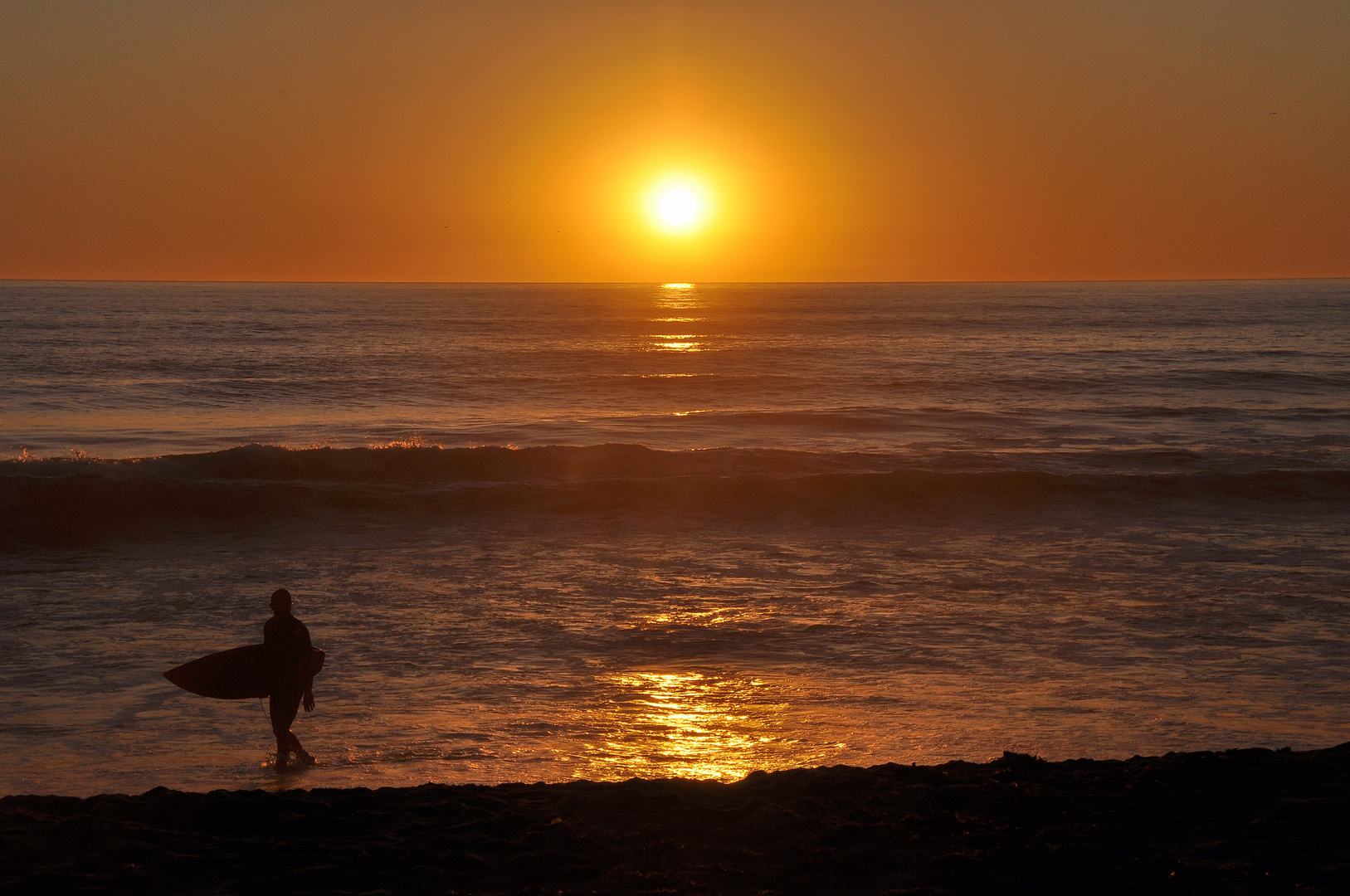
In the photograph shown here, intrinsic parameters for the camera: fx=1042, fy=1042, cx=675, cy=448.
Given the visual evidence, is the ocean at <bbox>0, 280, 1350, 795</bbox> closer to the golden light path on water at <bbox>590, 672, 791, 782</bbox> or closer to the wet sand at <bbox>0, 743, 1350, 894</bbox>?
the golden light path on water at <bbox>590, 672, 791, 782</bbox>

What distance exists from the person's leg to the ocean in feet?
0.52

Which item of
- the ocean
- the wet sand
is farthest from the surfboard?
the wet sand

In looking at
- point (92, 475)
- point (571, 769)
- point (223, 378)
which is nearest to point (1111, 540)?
point (571, 769)

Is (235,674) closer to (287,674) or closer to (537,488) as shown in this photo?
(287,674)

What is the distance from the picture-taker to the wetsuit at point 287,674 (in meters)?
7.07

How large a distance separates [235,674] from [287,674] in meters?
0.39

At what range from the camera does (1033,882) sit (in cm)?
513

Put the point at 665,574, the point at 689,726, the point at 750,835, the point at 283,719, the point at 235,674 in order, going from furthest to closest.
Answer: the point at 665,574
the point at 689,726
the point at 235,674
the point at 283,719
the point at 750,835

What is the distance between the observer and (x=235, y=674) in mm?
7191

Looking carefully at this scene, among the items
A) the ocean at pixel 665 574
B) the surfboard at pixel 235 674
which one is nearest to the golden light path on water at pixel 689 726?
the ocean at pixel 665 574

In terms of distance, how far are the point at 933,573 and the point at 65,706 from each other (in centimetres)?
970

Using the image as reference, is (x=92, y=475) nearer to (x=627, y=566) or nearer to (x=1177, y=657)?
(x=627, y=566)

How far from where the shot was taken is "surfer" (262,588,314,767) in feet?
23.2

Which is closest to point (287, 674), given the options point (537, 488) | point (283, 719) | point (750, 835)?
point (283, 719)
